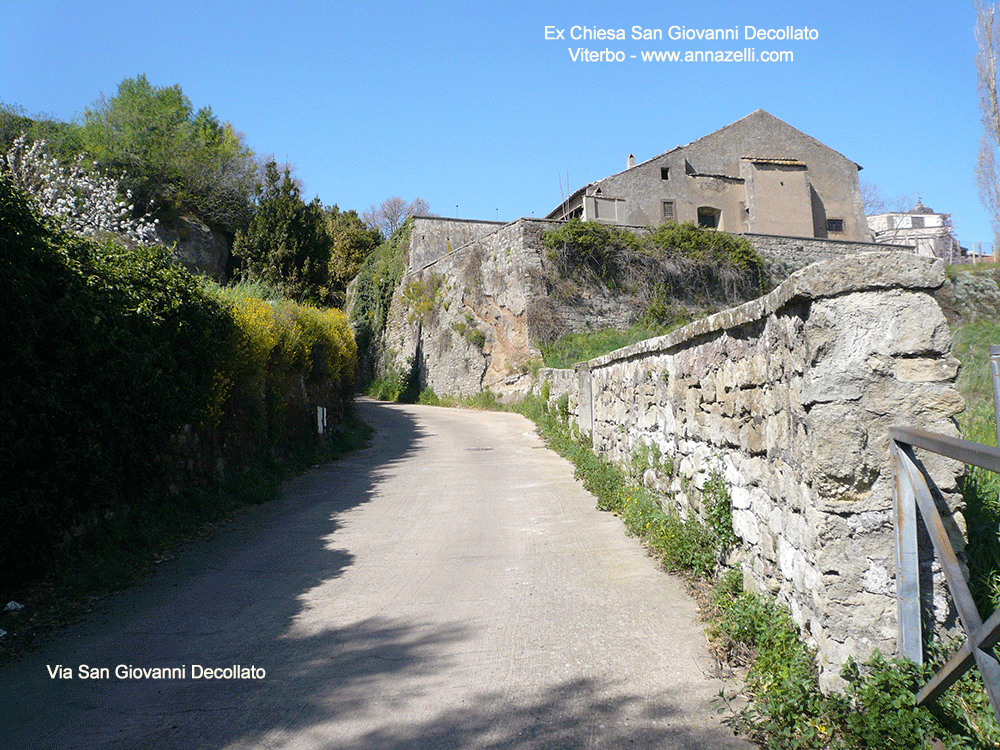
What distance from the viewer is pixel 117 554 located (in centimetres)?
588

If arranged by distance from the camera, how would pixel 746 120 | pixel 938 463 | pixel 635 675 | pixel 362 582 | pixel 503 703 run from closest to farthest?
pixel 938 463 < pixel 503 703 < pixel 635 675 < pixel 362 582 < pixel 746 120

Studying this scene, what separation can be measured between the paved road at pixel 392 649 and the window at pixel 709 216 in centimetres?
2481

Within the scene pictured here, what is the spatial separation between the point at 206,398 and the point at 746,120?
3007 centimetres

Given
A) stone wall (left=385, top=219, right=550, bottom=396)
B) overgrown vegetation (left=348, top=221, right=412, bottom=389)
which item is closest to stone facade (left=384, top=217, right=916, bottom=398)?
stone wall (left=385, top=219, right=550, bottom=396)

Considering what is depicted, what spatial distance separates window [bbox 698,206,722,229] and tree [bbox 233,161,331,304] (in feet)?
55.8

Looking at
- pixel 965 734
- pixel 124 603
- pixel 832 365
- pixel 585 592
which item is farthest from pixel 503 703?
pixel 124 603

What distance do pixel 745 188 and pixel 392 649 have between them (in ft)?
98.8

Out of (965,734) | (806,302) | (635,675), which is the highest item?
(806,302)

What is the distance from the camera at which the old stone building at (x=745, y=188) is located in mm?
27594

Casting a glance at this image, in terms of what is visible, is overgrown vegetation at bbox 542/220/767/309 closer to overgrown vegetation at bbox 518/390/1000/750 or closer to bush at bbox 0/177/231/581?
bush at bbox 0/177/231/581

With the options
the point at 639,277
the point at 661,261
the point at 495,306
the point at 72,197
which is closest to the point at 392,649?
the point at 72,197

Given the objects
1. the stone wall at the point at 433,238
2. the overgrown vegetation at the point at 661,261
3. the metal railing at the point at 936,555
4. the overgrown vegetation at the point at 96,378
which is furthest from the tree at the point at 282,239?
the metal railing at the point at 936,555

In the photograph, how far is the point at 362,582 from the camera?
5.46 meters

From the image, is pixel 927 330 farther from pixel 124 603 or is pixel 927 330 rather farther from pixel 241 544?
pixel 241 544
